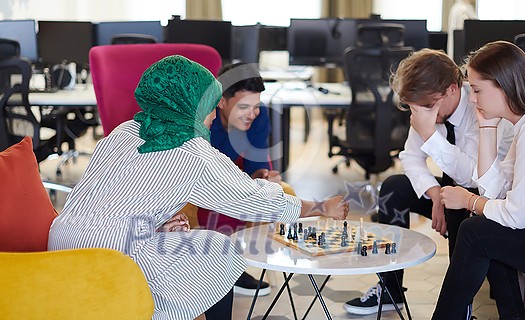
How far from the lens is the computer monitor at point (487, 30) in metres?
5.23

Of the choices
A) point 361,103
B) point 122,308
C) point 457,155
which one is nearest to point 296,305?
point 457,155

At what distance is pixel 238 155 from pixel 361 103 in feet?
5.07

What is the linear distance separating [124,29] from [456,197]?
3.79 metres

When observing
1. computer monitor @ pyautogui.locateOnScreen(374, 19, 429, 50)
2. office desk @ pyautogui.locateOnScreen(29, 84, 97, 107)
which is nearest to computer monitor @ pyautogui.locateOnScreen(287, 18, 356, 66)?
computer monitor @ pyautogui.locateOnScreen(374, 19, 429, 50)

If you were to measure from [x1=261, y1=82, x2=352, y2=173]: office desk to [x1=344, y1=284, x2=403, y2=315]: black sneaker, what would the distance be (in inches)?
69.9

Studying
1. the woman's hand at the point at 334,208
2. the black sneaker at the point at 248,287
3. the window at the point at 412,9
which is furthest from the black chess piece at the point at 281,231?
the window at the point at 412,9

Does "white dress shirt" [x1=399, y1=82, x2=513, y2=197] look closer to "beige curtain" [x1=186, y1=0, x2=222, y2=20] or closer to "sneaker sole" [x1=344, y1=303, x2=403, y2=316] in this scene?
"sneaker sole" [x1=344, y1=303, x2=403, y2=316]

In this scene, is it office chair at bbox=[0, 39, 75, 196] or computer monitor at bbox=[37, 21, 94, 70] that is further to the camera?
computer monitor at bbox=[37, 21, 94, 70]

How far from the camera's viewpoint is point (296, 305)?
3092mm

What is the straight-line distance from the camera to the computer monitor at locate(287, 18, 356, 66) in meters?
5.80

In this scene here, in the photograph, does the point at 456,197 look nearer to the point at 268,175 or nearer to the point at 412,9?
the point at 268,175

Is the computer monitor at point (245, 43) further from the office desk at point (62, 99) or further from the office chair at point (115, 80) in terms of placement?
the office chair at point (115, 80)

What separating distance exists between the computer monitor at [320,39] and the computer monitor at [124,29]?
0.96m

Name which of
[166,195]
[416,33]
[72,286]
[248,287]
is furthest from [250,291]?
[416,33]
